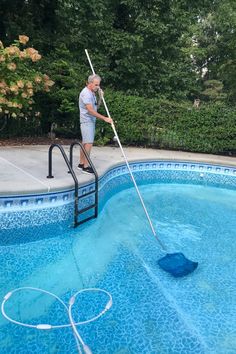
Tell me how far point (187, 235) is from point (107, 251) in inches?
54.2

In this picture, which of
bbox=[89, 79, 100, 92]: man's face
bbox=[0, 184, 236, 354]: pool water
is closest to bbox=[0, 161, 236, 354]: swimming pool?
bbox=[0, 184, 236, 354]: pool water

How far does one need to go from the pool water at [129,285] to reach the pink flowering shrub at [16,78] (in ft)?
10.2

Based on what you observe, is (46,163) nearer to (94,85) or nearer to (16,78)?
(94,85)

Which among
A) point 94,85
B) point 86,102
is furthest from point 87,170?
point 94,85

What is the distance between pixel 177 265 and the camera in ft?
13.2

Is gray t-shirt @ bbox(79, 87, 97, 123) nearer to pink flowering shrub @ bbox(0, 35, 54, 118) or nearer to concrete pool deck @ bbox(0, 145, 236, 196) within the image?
concrete pool deck @ bbox(0, 145, 236, 196)

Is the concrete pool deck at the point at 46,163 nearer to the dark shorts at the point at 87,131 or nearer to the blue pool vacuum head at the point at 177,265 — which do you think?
the dark shorts at the point at 87,131

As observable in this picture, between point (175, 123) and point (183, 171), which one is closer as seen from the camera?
point (183, 171)

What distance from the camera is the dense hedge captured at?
30.3 ft

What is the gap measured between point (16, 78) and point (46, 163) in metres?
2.15

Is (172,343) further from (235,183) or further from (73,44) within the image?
(73,44)

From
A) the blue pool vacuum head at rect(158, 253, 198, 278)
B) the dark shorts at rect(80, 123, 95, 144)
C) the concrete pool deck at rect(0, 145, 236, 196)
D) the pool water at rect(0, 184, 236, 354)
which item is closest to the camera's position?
the pool water at rect(0, 184, 236, 354)

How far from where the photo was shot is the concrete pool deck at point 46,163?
183 inches

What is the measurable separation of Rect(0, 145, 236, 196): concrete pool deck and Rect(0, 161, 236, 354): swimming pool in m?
0.19
